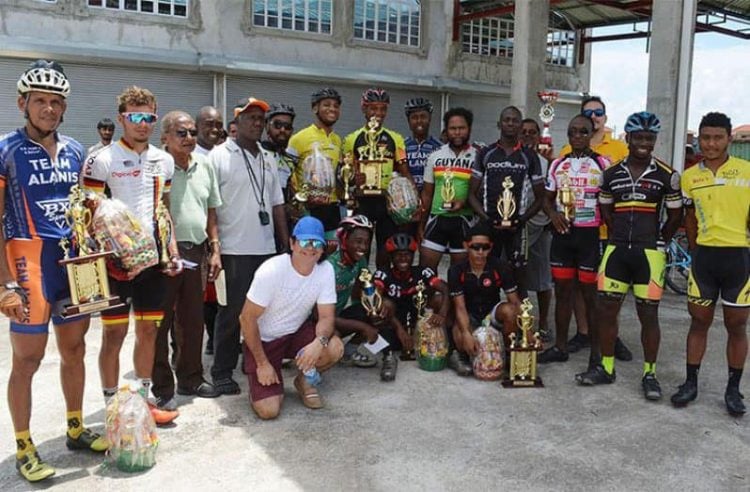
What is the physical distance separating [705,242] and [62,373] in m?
4.08

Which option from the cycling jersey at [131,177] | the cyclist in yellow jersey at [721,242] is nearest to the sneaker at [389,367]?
the cyclist in yellow jersey at [721,242]

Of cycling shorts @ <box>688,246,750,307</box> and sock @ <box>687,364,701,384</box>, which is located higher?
cycling shorts @ <box>688,246,750,307</box>

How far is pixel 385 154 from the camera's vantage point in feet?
17.6

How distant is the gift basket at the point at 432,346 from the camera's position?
503 cm

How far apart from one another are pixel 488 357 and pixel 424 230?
4.58 feet

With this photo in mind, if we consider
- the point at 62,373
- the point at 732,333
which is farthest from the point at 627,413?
the point at 62,373

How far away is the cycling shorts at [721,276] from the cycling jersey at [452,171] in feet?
6.07

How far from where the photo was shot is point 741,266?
4.25 m

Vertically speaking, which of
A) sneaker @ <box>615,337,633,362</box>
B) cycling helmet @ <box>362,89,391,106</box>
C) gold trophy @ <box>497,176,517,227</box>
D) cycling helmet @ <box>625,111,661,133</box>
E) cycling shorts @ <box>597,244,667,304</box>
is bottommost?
sneaker @ <box>615,337,633,362</box>

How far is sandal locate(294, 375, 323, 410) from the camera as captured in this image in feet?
14.1

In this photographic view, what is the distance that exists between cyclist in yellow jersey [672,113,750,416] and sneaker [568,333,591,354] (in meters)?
1.26

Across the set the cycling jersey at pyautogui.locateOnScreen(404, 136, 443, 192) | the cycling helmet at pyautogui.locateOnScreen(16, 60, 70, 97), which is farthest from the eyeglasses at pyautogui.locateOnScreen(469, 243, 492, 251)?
the cycling helmet at pyautogui.locateOnScreen(16, 60, 70, 97)

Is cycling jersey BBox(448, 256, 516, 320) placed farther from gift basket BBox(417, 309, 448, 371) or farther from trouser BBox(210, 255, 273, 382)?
trouser BBox(210, 255, 273, 382)

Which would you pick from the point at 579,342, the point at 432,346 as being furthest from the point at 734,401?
the point at 432,346
